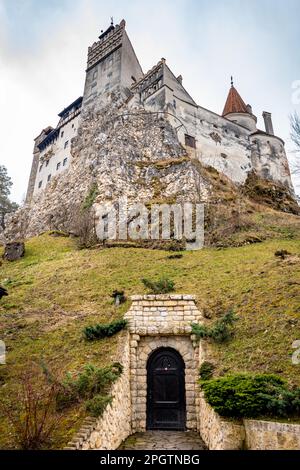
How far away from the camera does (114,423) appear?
9.72 metres

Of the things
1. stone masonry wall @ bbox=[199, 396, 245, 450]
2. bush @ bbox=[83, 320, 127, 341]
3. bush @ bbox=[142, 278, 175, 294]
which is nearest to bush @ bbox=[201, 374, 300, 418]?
stone masonry wall @ bbox=[199, 396, 245, 450]

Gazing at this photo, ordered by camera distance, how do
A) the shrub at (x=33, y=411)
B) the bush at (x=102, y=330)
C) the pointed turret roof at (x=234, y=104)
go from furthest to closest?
the pointed turret roof at (x=234, y=104), the bush at (x=102, y=330), the shrub at (x=33, y=411)

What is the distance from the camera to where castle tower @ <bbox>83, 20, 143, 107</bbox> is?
136ft

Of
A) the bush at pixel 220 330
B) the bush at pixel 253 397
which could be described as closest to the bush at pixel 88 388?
the bush at pixel 253 397

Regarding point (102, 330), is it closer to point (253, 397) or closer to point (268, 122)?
point (253, 397)

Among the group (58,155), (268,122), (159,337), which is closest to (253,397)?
(159,337)

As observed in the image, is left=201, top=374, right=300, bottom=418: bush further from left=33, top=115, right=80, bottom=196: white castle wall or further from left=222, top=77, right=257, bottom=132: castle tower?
left=222, top=77, right=257, bottom=132: castle tower

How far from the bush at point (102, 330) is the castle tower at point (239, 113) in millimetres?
38583

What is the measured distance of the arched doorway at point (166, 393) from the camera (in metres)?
11.7

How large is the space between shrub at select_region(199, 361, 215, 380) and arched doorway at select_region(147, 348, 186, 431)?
5.07 feet

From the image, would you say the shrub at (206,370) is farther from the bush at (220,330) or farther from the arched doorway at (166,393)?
the arched doorway at (166,393)

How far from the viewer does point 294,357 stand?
9.39 metres

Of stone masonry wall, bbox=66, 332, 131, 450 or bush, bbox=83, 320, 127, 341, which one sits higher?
bush, bbox=83, 320, 127, 341
